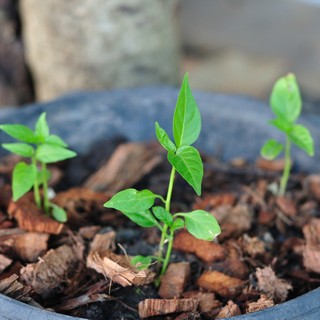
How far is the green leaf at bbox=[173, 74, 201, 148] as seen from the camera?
954 mm

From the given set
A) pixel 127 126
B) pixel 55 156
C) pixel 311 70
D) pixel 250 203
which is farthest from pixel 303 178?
pixel 311 70

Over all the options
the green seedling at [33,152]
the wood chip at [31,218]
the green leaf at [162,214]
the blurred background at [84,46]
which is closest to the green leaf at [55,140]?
the green seedling at [33,152]

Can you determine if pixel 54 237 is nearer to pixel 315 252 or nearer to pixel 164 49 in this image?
pixel 315 252

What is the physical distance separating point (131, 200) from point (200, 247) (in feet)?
0.74

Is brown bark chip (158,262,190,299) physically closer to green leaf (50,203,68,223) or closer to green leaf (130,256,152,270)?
green leaf (130,256,152,270)

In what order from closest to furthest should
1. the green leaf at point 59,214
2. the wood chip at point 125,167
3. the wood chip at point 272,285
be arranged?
the wood chip at point 272,285 < the green leaf at point 59,214 < the wood chip at point 125,167

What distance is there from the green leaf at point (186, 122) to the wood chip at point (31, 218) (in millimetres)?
284

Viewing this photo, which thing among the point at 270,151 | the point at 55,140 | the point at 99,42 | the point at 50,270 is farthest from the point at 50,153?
the point at 99,42

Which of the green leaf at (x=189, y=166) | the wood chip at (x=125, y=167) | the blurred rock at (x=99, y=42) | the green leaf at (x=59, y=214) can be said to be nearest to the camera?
the green leaf at (x=189, y=166)

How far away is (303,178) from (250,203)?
145mm

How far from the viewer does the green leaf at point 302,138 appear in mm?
1184

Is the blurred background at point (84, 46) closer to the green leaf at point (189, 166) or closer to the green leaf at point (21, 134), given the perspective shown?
the green leaf at point (21, 134)

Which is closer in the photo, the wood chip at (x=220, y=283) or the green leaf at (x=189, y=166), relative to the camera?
the green leaf at (x=189, y=166)

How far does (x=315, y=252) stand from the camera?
110cm
